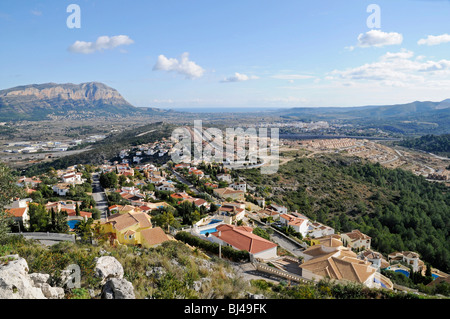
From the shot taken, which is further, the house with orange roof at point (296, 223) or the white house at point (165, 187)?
the white house at point (165, 187)

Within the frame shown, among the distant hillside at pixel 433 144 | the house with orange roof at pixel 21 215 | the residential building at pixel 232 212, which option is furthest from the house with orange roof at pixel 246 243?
the distant hillside at pixel 433 144

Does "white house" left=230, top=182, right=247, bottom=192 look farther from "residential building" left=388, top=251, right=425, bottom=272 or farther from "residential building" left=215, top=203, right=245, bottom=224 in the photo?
"residential building" left=388, top=251, right=425, bottom=272

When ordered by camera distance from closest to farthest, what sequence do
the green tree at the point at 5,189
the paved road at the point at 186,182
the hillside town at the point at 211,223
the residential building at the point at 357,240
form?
the green tree at the point at 5,189 → the hillside town at the point at 211,223 → the residential building at the point at 357,240 → the paved road at the point at 186,182

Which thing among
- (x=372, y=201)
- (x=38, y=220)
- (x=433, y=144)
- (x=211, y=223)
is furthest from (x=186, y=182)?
(x=433, y=144)

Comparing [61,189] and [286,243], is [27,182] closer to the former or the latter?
[61,189]

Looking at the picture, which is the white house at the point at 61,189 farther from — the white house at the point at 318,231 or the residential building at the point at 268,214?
the white house at the point at 318,231
